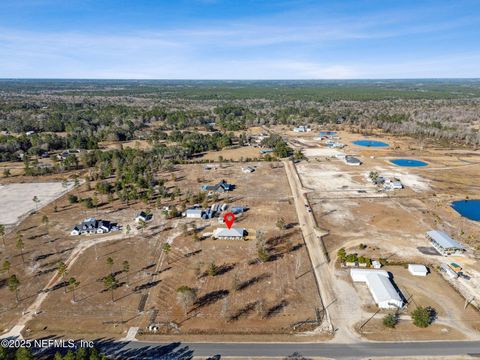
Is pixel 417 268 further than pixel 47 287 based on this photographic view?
Yes

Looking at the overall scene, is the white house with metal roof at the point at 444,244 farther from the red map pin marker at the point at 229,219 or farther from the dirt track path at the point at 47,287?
the dirt track path at the point at 47,287

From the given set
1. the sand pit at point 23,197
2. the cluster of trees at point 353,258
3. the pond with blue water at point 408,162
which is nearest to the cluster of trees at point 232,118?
Result: the pond with blue water at point 408,162

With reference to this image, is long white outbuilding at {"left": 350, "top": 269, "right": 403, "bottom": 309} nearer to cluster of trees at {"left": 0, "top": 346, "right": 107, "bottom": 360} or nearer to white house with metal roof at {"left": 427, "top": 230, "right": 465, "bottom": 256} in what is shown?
white house with metal roof at {"left": 427, "top": 230, "right": 465, "bottom": 256}

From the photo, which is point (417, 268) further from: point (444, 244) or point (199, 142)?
point (199, 142)

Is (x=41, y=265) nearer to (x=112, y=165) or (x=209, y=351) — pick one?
(x=209, y=351)

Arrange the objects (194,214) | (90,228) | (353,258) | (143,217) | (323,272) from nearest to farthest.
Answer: (323,272), (353,258), (90,228), (143,217), (194,214)

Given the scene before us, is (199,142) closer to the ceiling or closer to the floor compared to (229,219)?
closer to the ceiling

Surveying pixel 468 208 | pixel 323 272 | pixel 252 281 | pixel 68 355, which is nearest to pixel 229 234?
pixel 252 281
